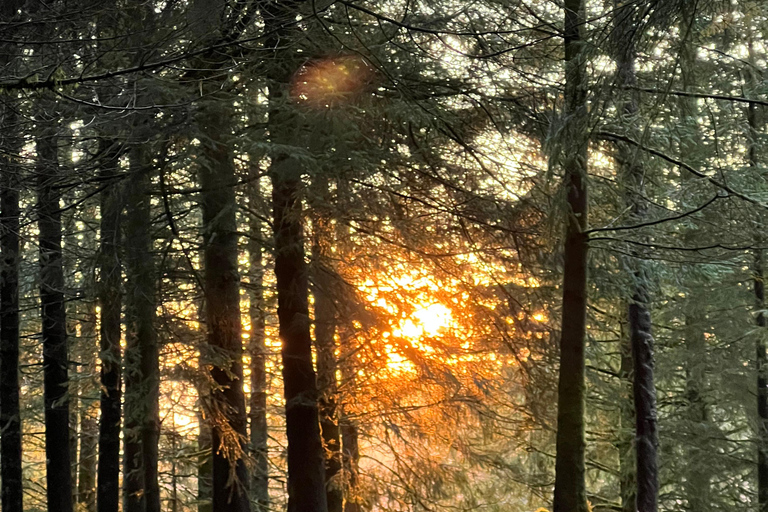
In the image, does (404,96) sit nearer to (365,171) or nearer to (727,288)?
(365,171)

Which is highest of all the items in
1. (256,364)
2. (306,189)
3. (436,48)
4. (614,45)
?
(436,48)

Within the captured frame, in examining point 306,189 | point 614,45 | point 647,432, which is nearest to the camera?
point 614,45

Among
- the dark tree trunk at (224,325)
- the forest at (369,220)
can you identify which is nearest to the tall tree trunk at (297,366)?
the forest at (369,220)

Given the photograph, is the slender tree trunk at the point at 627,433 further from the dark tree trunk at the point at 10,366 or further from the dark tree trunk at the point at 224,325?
the dark tree trunk at the point at 10,366

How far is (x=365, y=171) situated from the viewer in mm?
6793

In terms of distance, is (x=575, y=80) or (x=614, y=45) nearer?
(x=614, y=45)

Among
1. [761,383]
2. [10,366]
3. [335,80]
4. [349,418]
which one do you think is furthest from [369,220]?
[761,383]

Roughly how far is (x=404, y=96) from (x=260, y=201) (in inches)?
93.1

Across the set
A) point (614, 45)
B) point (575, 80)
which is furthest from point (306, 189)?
point (614, 45)

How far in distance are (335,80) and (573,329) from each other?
3535mm

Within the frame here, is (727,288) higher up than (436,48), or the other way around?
(436,48)

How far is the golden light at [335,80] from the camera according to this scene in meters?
6.66

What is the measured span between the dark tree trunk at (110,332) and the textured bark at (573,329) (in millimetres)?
4765

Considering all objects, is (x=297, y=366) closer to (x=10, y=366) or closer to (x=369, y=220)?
(x=369, y=220)
